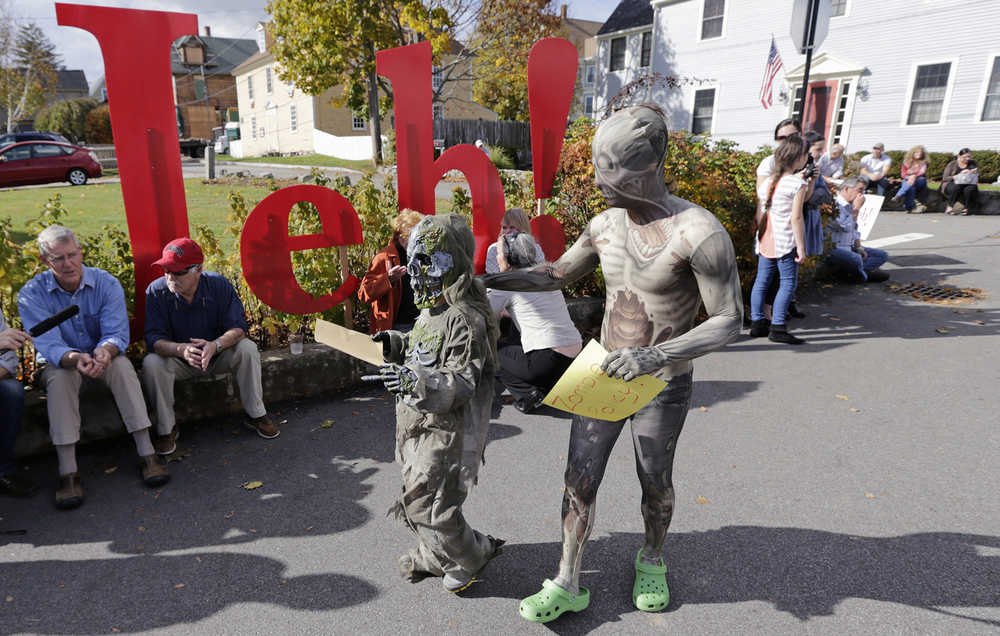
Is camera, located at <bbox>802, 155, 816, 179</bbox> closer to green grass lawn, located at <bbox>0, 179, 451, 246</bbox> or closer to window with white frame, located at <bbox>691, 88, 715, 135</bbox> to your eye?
green grass lawn, located at <bbox>0, 179, 451, 246</bbox>

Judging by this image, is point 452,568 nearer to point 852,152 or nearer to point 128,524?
point 128,524

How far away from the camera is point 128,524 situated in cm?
328

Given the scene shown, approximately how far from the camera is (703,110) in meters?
24.8

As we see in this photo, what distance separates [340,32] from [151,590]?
19.6 meters

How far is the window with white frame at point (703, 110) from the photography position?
24.3 metres

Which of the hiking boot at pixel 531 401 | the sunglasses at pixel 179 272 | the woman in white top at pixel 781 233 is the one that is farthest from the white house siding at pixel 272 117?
the hiking boot at pixel 531 401

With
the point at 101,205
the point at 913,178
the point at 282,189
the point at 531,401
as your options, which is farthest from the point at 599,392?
the point at 913,178

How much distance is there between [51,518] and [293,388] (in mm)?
1785

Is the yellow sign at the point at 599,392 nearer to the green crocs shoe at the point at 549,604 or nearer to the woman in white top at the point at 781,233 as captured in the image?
the green crocs shoe at the point at 549,604

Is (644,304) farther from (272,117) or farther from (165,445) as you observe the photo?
(272,117)

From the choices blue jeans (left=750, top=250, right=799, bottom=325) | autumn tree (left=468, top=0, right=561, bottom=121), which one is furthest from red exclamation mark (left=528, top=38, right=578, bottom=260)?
autumn tree (left=468, top=0, right=561, bottom=121)

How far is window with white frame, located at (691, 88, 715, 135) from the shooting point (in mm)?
24344

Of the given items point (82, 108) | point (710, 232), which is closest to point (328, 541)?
point (710, 232)

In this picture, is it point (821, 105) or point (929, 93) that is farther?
point (821, 105)
